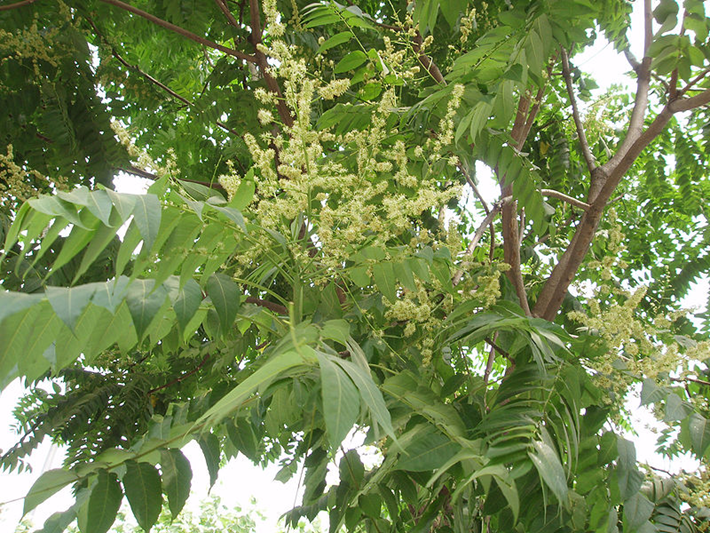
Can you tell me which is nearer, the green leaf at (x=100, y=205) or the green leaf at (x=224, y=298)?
the green leaf at (x=100, y=205)

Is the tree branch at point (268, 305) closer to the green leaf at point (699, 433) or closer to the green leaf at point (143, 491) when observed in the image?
the green leaf at point (143, 491)

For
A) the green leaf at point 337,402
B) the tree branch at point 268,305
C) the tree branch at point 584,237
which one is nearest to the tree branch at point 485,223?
the tree branch at point 584,237

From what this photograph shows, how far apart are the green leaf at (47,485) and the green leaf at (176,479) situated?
0.51 feet

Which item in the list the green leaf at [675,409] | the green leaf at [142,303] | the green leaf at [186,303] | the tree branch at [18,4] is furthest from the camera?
the tree branch at [18,4]

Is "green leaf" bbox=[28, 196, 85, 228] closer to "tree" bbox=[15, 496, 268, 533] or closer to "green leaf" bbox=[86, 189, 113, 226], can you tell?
"green leaf" bbox=[86, 189, 113, 226]

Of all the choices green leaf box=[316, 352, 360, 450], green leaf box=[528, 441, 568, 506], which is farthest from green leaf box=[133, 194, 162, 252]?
green leaf box=[528, 441, 568, 506]

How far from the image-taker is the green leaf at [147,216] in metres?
0.92

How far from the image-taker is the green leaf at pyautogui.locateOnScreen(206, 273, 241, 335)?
1079mm

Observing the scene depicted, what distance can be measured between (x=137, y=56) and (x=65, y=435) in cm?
212

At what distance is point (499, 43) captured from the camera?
1.63 meters

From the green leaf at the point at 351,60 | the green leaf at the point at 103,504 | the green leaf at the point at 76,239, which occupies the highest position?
the green leaf at the point at 351,60

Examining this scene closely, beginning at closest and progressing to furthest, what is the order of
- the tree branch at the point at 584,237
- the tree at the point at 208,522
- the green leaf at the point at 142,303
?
the green leaf at the point at 142,303 < the tree branch at the point at 584,237 < the tree at the point at 208,522

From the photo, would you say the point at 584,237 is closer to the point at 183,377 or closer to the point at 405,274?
the point at 405,274

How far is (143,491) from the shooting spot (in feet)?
3.64
